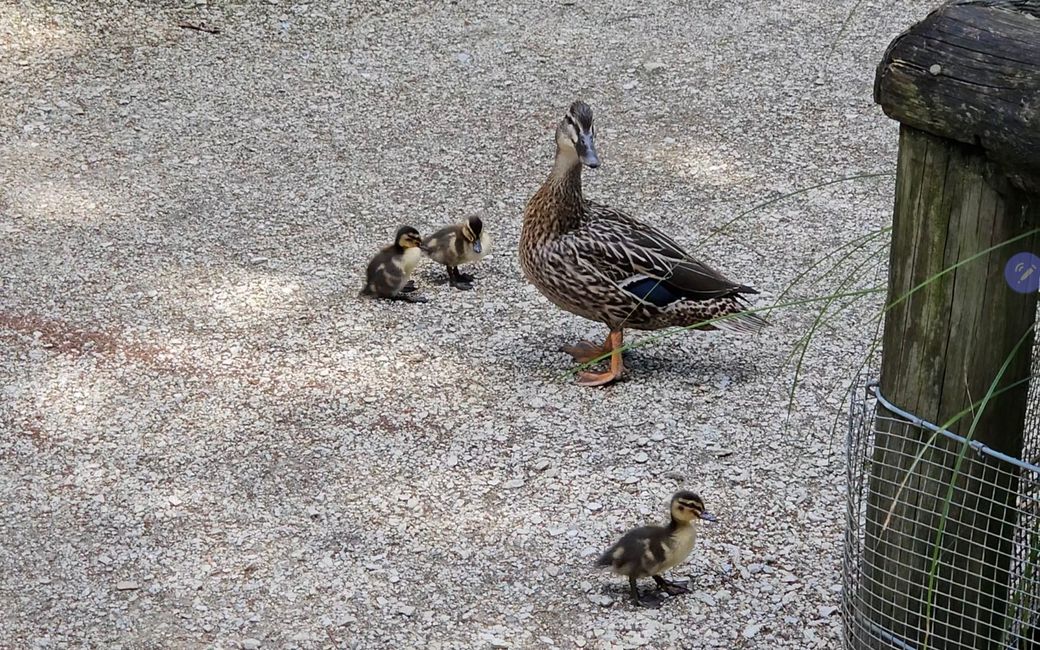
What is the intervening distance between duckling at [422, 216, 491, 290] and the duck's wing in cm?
74

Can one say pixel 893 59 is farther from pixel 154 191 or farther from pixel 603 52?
pixel 603 52

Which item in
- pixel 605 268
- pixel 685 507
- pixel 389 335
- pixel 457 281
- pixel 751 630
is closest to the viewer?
pixel 751 630

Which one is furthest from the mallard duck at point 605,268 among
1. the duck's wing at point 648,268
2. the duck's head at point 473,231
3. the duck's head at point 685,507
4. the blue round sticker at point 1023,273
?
the blue round sticker at point 1023,273

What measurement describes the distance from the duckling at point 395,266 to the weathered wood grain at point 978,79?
335 centimetres

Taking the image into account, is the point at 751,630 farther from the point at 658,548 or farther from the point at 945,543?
the point at 945,543

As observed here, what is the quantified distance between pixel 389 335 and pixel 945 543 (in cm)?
306

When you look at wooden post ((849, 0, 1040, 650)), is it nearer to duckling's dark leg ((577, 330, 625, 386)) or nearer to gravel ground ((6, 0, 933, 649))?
gravel ground ((6, 0, 933, 649))

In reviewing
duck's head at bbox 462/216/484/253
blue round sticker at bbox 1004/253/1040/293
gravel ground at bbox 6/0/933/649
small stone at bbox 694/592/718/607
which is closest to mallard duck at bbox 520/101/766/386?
gravel ground at bbox 6/0/933/649

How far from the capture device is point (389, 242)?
6.33 metres

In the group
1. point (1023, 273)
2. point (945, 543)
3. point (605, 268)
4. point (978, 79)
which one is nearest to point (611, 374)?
point (605, 268)

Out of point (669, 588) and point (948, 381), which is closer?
point (948, 381)

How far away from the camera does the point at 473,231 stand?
579 cm

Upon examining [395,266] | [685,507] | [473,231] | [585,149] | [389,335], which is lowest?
[389,335]

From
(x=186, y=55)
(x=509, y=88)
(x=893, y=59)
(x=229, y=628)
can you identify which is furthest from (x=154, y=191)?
(x=893, y=59)
